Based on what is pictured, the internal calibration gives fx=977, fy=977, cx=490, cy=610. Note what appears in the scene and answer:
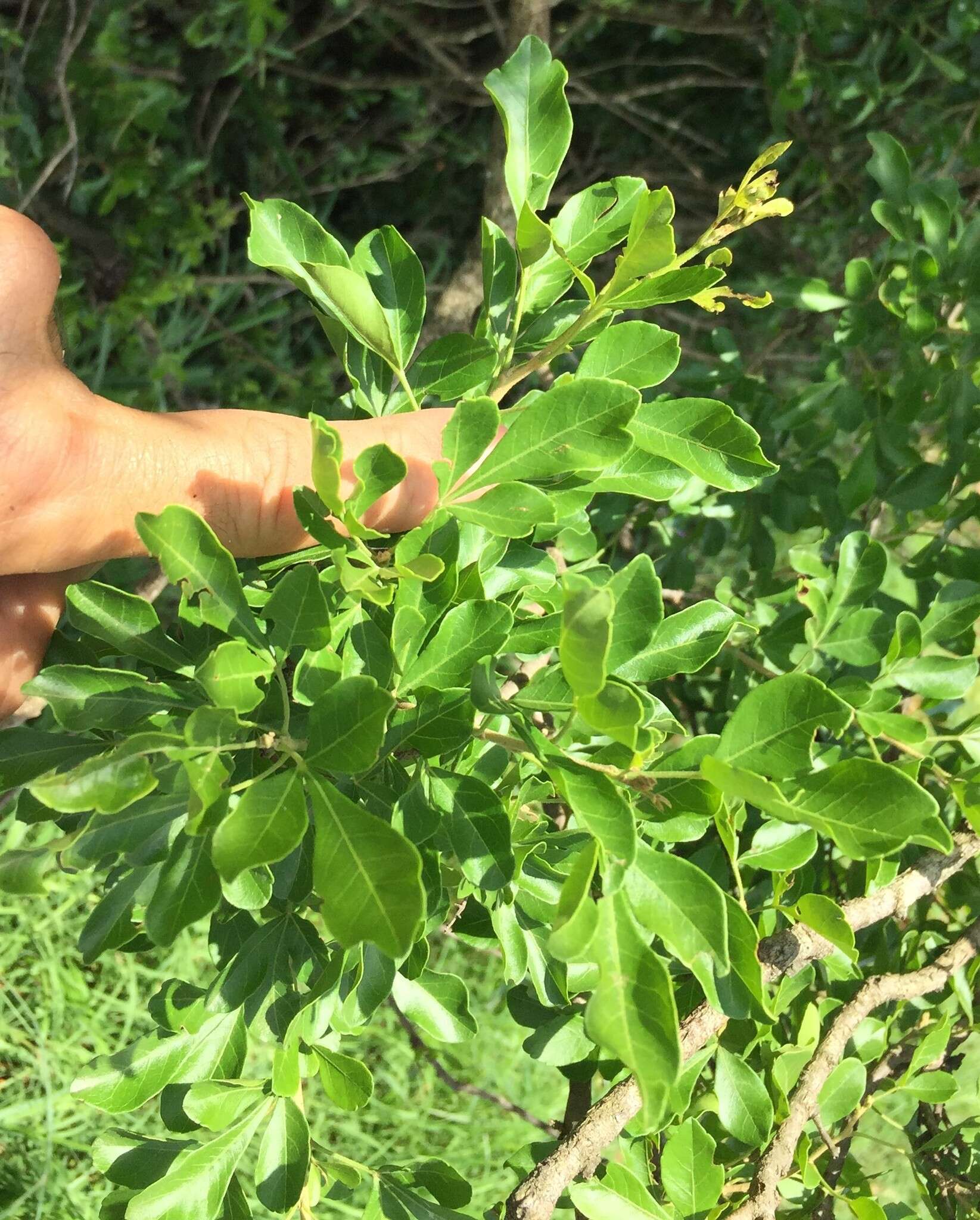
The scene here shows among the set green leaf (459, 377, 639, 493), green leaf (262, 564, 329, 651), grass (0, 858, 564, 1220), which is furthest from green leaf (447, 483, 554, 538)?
grass (0, 858, 564, 1220)

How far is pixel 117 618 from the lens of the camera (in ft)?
2.44

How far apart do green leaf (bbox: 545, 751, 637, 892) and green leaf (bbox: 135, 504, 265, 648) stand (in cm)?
25

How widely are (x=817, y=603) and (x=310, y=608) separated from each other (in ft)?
2.25

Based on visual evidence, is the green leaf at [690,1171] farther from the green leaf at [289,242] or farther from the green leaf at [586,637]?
the green leaf at [289,242]

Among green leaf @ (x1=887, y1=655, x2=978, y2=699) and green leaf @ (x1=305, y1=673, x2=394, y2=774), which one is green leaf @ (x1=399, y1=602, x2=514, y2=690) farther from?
green leaf @ (x1=887, y1=655, x2=978, y2=699)

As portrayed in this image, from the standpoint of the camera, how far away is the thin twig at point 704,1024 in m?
0.81

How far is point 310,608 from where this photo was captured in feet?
2.28

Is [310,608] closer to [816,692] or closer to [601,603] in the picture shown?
[601,603]

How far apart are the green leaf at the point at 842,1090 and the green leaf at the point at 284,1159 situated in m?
0.50

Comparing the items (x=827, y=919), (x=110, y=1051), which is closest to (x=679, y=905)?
(x=827, y=919)

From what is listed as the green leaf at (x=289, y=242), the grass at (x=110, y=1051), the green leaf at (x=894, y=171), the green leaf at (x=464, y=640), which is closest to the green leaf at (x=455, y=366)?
the green leaf at (x=289, y=242)

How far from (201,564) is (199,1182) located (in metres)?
0.54

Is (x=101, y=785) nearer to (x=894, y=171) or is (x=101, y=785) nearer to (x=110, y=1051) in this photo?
(x=894, y=171)

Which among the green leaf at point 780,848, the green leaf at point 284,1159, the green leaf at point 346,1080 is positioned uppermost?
the green leaf at point 780,848
